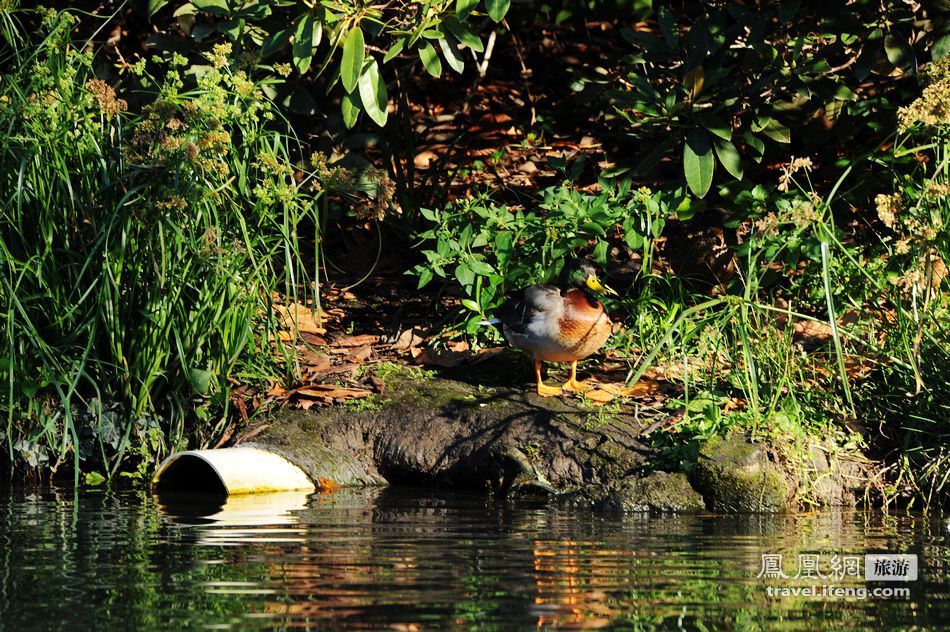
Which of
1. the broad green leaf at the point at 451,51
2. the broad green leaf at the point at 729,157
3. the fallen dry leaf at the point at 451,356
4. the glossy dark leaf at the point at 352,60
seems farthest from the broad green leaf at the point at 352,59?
the broad green leaf at the point at 729,157

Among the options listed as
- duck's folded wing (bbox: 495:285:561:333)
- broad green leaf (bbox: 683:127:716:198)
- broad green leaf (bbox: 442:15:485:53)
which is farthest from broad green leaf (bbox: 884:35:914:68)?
broad green leaf (bbox: 442:15:485:53)

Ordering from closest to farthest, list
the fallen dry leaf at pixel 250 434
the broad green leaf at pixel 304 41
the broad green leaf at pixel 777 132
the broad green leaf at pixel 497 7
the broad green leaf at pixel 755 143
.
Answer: the broad green leaf at pixel 497 7 < the broad green leaf at pixel 304 41 < the fallen dry leaf at pixel 250 434 < the broad green leaf at pixel 755 143 < the broad green leaf at pixel 777 132

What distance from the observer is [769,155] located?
7.26m

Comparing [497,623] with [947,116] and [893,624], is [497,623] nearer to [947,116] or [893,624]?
[893,624]

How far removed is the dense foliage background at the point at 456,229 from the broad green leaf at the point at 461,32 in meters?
0.01

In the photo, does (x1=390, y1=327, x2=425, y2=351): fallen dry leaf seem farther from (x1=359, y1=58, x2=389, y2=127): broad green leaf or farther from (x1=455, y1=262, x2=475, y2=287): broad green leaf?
(x1=359, y1=58, x2=389, y2=127): broad green leaf

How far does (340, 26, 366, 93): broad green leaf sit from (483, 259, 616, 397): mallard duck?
145 cm

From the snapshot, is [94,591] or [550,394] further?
[550,394]

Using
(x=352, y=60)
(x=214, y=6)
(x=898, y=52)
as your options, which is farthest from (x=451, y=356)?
(x=898, y=52)

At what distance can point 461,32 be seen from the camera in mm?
5723

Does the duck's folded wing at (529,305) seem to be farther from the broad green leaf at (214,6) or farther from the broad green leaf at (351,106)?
the broad green leaf at (214,6)

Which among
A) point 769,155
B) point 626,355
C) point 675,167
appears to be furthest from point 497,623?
point 675,167

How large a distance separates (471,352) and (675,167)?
2447 millimetres

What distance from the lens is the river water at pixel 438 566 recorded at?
3201mm
